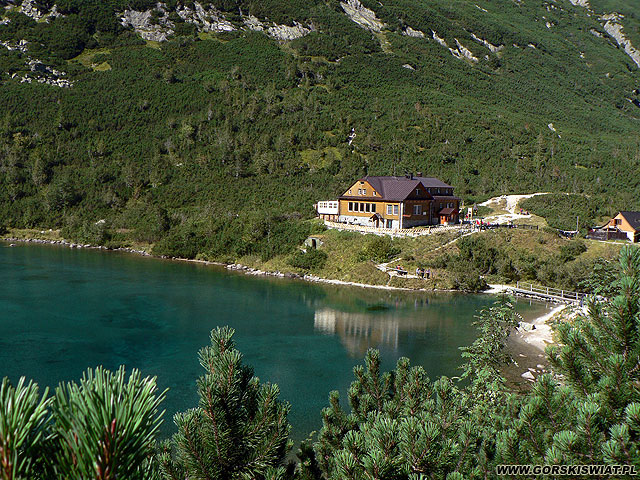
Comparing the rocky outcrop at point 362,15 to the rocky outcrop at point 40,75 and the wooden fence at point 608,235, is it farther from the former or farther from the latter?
the wooden fence at point 608,235

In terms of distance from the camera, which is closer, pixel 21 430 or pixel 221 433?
pixel 21 430

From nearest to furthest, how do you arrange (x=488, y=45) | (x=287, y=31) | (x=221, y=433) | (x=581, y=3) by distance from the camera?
(x=221, y=433) → (x=287, y=31) → (x=488, y=45) → (x=581, y=3)

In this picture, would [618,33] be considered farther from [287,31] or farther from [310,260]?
[310,260]

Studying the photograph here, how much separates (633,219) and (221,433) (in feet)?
166

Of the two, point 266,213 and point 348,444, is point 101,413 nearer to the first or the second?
point 348,444

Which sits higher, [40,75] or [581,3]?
[581,3]

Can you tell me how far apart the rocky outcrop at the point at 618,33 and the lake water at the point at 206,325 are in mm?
161425

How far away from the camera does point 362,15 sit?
124 m

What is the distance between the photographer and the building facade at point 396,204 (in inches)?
1946

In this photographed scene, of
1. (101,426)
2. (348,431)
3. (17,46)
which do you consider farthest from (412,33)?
(101,426)

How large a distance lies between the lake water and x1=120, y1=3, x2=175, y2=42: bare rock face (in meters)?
75.9

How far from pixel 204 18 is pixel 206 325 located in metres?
99.3

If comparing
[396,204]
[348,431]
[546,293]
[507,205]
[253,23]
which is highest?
[253,23]

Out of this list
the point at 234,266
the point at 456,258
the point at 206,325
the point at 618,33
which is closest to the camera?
the point at 206,325
